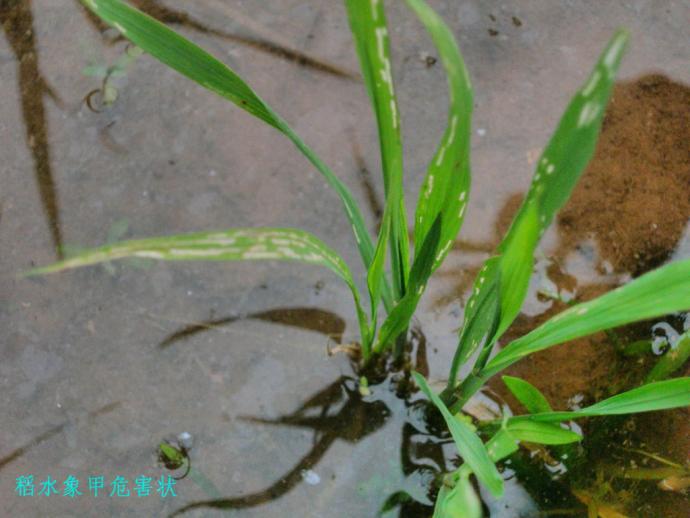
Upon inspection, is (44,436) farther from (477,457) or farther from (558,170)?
(558,170)

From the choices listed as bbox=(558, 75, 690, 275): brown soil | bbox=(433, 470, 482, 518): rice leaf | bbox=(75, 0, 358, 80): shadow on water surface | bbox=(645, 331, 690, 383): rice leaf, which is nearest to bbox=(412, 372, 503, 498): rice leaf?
bbox=(433, 470, 482, 518): rice leaf

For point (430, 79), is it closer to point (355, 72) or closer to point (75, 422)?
point (355, 72)

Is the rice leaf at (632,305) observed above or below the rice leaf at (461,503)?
above

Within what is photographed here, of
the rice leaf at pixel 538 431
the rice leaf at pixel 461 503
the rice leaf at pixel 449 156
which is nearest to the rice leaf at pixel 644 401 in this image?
the rice leaf at pixel 538 431

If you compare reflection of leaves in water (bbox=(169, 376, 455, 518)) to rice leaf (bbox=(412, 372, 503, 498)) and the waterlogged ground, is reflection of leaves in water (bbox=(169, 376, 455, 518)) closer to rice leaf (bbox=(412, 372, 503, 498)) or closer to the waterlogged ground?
the waterlogged ground

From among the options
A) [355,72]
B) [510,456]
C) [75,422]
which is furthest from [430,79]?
[75,422]

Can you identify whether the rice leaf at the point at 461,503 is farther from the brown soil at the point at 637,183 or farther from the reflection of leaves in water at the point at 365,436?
the brown soil at the point at 637,183

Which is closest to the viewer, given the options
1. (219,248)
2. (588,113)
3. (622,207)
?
(588,113)

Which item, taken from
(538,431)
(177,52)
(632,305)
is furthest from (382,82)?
(538,431)
